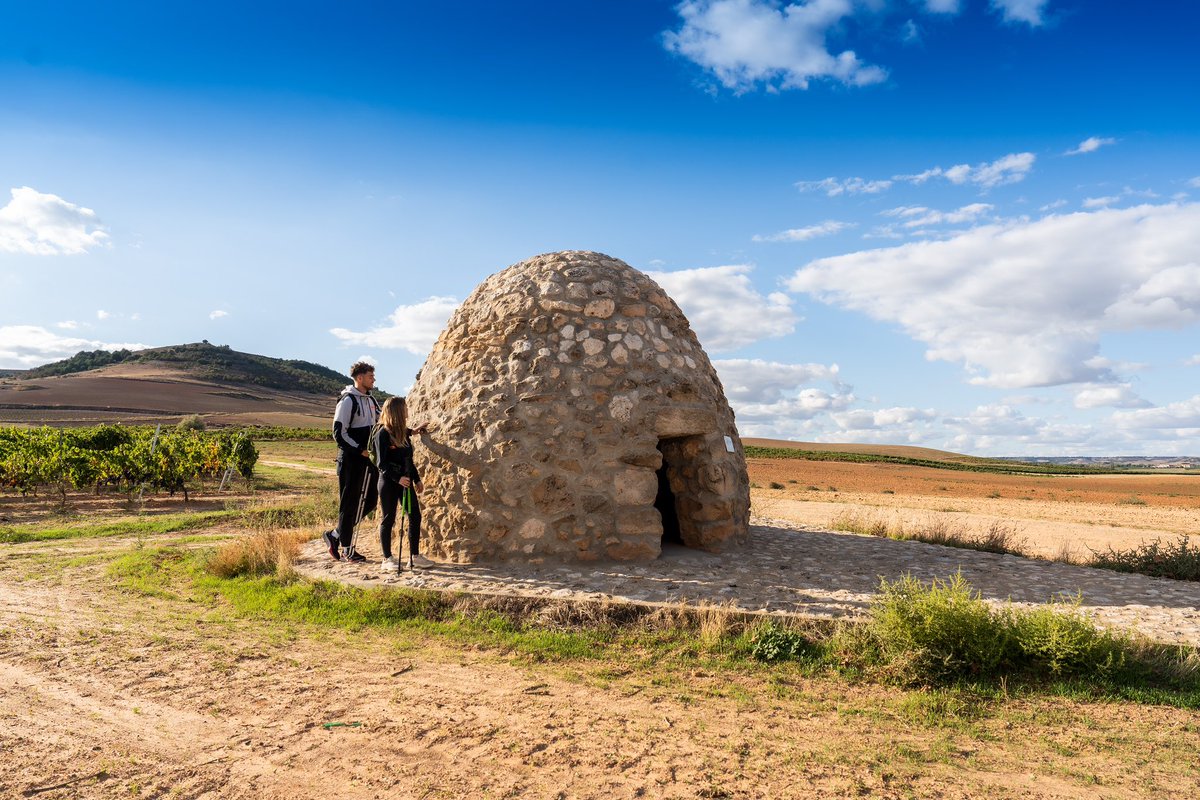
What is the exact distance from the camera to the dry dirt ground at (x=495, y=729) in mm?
3855

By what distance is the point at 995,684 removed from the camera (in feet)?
17.2

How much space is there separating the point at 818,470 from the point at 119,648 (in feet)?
125

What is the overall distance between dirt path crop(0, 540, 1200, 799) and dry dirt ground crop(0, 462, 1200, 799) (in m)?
0.02

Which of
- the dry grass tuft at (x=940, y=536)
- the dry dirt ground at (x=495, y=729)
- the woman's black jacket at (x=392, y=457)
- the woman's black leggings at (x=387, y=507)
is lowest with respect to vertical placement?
the dry dirt ground at (x=495, y=729)

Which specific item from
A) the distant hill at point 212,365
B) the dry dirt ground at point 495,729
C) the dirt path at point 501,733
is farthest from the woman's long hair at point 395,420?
the distant hill at point 212,365

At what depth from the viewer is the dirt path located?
12.6 feet

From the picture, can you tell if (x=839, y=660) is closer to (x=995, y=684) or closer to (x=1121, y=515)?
(x=995, y=684)

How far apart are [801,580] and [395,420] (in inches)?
193

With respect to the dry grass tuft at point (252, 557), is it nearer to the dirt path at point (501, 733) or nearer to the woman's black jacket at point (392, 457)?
the woman's black jacket at point (392, 457)

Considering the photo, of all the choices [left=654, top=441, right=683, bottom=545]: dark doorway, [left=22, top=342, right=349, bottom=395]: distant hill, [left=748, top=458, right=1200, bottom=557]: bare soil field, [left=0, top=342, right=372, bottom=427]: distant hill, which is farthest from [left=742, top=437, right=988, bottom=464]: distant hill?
[left=22, top=342, right=349, bottom=395]: distant hill

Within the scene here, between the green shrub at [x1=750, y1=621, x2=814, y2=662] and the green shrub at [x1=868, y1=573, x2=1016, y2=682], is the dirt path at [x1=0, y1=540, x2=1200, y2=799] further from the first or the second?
the green shrub at [x1=868, y1=573, x2=1016, y2=682]

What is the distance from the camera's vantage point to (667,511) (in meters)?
10.6

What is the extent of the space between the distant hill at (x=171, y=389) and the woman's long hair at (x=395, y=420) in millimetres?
60360

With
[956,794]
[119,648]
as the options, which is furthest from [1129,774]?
[119,648]
